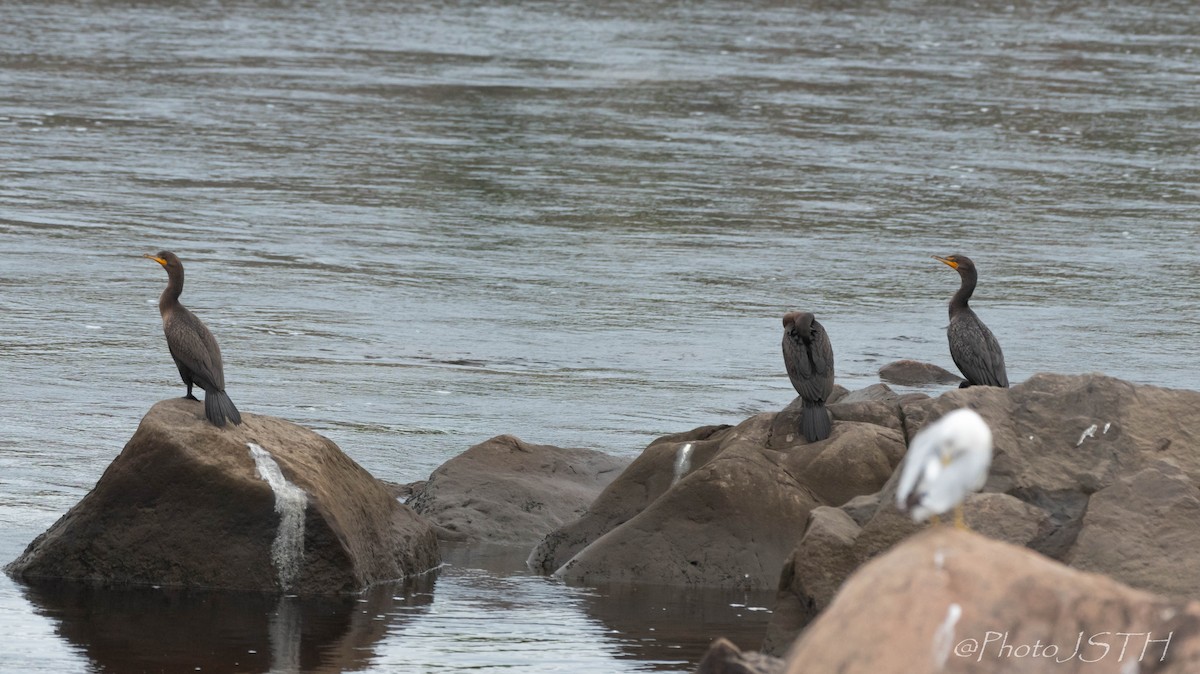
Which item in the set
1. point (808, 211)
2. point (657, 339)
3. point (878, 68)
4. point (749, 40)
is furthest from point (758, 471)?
point (749, 40)

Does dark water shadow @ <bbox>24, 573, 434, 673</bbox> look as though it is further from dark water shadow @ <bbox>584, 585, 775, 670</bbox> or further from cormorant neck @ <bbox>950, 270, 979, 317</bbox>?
cormorant neck @ <bbox>950, 270, 979, 317</bbox>

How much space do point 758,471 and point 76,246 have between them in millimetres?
10344

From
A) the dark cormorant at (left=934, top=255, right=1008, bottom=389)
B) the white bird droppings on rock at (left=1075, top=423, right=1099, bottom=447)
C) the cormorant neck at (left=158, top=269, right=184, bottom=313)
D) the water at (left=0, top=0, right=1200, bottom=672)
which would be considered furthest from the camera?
the water at (left=0, top=0, right=1200, bottom=672)

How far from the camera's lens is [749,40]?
4062 cm

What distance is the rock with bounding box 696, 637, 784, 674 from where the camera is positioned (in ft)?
19.2

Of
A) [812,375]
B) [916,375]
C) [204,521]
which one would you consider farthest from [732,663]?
[916,375]

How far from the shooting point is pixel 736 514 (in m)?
9.58

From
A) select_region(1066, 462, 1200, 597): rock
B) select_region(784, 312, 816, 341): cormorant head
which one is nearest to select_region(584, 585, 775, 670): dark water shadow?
select_region(1066, 462, 1200, 597): rock

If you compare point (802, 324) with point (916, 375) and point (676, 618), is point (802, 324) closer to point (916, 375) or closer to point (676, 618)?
point (676, 618)

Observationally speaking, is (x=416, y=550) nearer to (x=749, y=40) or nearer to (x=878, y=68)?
(x=878, y=68)

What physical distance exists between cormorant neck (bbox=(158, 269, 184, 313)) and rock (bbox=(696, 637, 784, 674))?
516cm

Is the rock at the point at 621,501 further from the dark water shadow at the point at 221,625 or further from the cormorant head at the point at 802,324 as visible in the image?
the cormorant head at the point at 802,324

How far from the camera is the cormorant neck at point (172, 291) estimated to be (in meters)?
10.3

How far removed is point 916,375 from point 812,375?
4.21 metres
